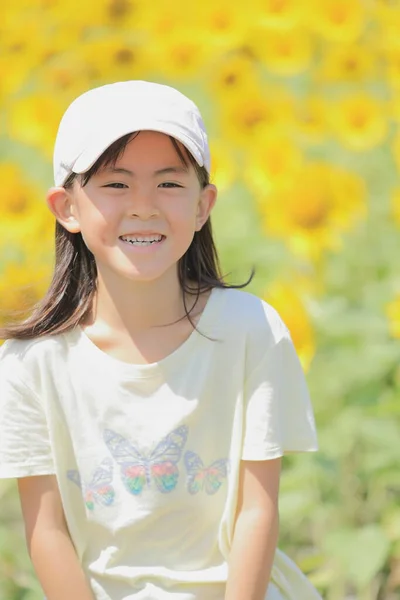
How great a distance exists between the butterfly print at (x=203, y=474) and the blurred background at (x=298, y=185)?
602 millimetres

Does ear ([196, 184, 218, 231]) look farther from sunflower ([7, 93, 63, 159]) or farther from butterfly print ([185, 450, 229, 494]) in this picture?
sunflower ([7, 93, 63, 159])

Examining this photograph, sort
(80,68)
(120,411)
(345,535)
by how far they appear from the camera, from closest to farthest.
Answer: (120,411)
(345,535)
(80,68)

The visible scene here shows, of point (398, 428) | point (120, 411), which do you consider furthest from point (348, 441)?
point (120, 411)

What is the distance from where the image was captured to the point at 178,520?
178cm

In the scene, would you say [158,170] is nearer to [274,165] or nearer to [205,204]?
[205,204]

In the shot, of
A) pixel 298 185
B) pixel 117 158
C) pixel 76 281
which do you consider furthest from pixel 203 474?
pixel 298 185

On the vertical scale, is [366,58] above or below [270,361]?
above

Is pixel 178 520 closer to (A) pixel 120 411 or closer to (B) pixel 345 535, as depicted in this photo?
(A) pixel 120 411

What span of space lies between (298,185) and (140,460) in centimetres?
127

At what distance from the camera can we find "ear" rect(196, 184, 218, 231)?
1.78 m

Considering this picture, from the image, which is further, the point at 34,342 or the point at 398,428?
the point at 398,428

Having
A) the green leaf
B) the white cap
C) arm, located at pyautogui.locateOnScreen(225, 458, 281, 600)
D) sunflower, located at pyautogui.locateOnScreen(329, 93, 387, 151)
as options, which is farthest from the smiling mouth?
sunflower, located at pyautogui.locateOnScreen(329, 93, 387, 151)

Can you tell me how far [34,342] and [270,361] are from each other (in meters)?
0.32

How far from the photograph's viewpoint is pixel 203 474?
1.77 meters
